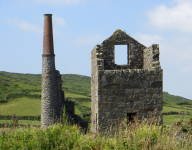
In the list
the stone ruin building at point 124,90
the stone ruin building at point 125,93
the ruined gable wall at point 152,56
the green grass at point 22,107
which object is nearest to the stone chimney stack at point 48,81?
the green grass at point 22,107

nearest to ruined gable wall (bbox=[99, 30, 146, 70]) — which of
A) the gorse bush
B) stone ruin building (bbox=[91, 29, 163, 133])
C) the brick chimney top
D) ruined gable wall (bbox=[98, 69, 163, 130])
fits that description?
stone ruin building (bbox=[91, 29, 163, 133])

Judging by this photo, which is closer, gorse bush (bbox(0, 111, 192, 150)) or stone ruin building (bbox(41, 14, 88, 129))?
gorse bush (bbox(0, 111, 192, 150))

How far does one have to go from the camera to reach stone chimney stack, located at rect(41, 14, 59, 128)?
2375cm

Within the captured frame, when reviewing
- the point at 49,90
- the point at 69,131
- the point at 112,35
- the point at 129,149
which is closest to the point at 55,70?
the point at 49,90

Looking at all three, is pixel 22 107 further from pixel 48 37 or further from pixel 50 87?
pixel 48 37

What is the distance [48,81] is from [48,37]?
5213mm

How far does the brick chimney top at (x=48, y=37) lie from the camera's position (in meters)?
24.8

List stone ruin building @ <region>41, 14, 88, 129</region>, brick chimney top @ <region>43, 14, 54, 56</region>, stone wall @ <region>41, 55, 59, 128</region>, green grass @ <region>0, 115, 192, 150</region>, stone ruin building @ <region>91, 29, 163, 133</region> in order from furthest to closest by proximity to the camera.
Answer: brick chimney top @ <region>43, 14, 54, 56</region> → stone ruin building @ <region>41, 14, 88, 129</region> → stone wall @ <region>41, 55, 59, 128</region> → stone ruin building @ <region>91, 29, 163, 133</region> → green grass @ <region>0, 115, 192, 150</region>

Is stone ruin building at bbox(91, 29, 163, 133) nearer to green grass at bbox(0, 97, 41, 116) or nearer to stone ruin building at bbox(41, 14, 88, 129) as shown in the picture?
stone ruin building at bbox(41, 14, 88, 129)

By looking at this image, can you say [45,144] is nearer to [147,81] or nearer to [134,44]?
[147,81]

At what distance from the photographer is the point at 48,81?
24281 millimetres

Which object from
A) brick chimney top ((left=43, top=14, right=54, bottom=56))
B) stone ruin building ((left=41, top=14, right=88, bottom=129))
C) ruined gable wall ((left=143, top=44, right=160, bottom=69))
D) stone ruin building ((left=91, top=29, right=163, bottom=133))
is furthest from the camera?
brick chimney top ((left=43, top=14, right=54, bottom=56))

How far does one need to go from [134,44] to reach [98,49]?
2338mm

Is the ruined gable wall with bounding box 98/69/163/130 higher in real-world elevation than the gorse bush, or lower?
higher
